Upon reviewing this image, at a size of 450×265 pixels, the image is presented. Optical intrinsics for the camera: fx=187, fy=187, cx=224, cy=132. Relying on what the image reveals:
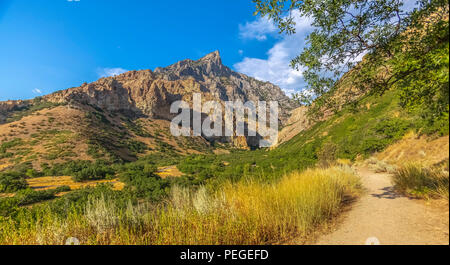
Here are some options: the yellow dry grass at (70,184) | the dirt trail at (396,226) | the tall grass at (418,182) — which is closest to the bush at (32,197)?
the yellow dry grass at (70,184)

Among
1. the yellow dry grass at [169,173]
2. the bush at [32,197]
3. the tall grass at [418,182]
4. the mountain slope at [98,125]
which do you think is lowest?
the yellow dry grass at [169,173]

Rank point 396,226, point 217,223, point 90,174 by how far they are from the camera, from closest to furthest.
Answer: point 396,226, point 217,223, point 90,174

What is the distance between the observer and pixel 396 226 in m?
3.29

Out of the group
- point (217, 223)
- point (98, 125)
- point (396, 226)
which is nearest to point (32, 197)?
point (217, 223)

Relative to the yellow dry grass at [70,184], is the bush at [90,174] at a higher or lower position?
higher

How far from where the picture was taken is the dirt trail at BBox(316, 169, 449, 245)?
2756 millimetres

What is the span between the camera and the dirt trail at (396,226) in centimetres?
276

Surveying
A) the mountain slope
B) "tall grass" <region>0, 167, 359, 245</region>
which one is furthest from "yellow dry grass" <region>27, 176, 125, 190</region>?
"tall grass" <region>0, 167, 359, 245</region>

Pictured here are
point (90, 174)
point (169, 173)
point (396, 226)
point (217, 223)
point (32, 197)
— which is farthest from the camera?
point (169, 173)

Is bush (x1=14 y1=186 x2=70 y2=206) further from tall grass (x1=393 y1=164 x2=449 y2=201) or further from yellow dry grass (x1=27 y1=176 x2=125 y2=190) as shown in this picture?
→ tall grass (x1=393 y1=164 x2=449 y2=201)

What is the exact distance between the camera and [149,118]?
10238 cm

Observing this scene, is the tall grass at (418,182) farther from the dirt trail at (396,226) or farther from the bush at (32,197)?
the bush at (32,197)

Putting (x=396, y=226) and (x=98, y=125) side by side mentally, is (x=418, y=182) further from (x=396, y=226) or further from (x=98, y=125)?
(x=98, y=125)
